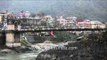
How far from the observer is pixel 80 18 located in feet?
456

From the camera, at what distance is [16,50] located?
218 feet

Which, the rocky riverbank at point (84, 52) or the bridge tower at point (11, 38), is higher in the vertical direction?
the rocky riverbank at point (84, 52)

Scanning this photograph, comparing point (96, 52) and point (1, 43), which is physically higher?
point (96, 52)

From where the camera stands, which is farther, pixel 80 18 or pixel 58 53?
pixel 80 18

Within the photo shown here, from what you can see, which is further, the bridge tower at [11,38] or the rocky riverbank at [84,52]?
the bridge tower at [11,38]

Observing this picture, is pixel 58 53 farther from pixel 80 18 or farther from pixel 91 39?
pixel 80 18

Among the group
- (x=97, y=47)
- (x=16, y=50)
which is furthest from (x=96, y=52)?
(x=16, y=50)

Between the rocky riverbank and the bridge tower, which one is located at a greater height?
the rocky riverbank

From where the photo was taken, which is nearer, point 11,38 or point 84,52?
point 84,52

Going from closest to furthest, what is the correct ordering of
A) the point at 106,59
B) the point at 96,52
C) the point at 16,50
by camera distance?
the point at 106,59, the point at 96,52, the point at 16,50

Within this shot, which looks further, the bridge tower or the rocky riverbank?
the bridge tower

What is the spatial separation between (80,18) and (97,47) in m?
100

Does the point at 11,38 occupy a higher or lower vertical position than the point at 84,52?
lower

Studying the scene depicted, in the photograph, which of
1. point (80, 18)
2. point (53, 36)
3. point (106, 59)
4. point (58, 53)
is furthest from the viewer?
point (80, 18)
